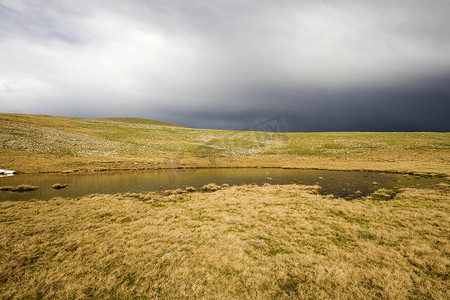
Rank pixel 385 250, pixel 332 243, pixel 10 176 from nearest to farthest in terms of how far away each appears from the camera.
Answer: pixel 385 250 < pixel 332 243 < pixel 10 176

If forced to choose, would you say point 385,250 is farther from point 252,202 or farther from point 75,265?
point 75,265

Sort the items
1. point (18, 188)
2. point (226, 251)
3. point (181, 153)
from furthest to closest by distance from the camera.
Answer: point (181, 153)
point (18, 188)
point (226, 251)

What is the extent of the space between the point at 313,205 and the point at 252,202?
16.8 feet

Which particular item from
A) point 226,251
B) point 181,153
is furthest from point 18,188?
point 181,153

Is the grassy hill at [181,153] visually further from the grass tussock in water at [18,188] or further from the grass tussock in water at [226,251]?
the grass tussock in water at [226,251]

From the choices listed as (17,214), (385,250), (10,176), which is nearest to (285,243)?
(385,250)

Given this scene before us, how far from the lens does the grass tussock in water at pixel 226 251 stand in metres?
6.52

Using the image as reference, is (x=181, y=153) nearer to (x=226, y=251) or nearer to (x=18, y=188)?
(x=18, y=188)

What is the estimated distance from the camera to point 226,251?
8836 millimetres

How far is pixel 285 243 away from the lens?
9.55 m

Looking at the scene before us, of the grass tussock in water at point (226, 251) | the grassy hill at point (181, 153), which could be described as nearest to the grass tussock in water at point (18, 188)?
the grass tussock in water at point (226, 251)

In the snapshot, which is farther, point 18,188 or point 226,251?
point 18,188

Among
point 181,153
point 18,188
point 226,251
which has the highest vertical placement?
point 181,153

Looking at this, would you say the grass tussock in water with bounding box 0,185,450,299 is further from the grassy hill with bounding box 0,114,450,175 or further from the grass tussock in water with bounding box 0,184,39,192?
the grassy hill with bounding box 0,114,450,175
